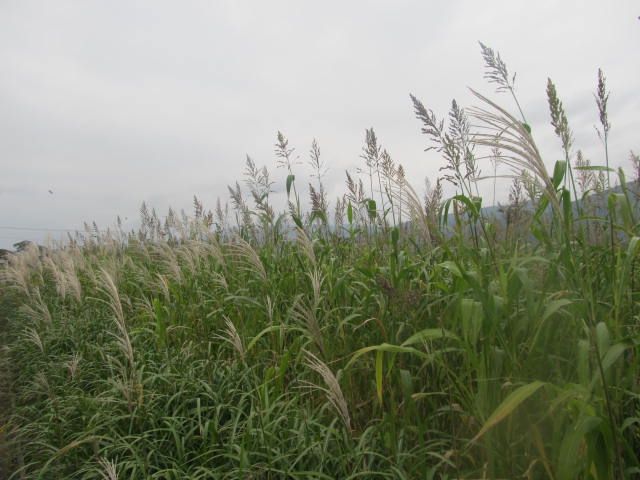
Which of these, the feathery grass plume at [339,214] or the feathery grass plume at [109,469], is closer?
the feathery grass plume at [109,469]

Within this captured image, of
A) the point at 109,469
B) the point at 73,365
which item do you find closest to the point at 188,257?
the point at 73,365

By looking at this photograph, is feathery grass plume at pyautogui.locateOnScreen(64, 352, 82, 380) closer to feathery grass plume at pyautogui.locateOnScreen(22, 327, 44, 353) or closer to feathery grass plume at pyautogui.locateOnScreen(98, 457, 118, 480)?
feathery grass plume at pyautogui.locateOnScreen(22, 327, 44, 353)

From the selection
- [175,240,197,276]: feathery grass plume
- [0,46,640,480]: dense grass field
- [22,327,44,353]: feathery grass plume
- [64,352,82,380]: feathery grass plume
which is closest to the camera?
[0,46,640,480]: dense grass field

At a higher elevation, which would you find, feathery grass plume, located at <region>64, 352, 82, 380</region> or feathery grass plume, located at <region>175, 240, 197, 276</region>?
feathery grass plume, located at <region>175, 240, 197, 276</region>

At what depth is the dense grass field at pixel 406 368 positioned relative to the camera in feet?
4.74

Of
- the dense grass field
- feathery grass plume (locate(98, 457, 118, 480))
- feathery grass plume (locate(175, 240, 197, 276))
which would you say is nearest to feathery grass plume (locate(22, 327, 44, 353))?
the dense grass field

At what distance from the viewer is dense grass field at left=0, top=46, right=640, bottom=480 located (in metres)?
1.44

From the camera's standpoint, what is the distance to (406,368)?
2182mm

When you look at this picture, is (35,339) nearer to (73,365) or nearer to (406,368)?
(73,365)

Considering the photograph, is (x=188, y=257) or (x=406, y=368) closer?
(x=406, y=368)

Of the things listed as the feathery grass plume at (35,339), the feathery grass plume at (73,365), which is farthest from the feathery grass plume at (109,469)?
the feathery grass plume at (35,339)

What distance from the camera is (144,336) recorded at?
357 cm

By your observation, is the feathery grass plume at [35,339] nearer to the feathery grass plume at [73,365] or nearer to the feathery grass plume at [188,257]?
the feathery grass plume at [73,365]

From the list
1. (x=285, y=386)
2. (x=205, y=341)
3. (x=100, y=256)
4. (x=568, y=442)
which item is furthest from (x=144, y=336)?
(x=100, y=256)
